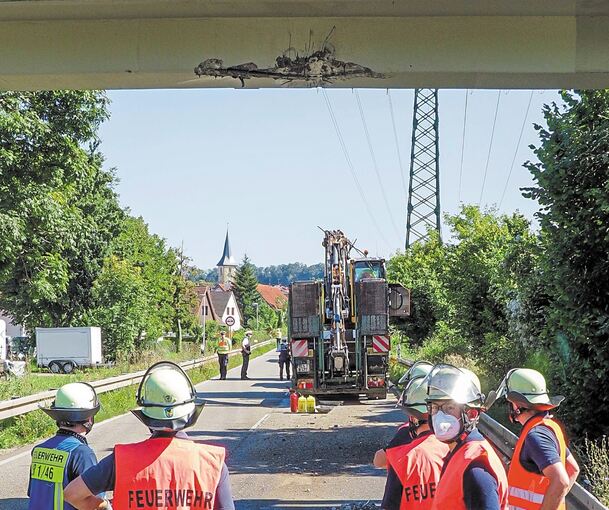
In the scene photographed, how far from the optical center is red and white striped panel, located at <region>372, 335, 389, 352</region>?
1783 cm

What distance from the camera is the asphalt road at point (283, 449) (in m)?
10.3

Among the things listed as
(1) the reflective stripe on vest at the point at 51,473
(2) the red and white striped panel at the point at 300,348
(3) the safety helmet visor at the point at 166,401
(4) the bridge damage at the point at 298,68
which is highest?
(4) the bridge damage at the point at 298,68

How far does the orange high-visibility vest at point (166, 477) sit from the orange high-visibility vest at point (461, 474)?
0.99m

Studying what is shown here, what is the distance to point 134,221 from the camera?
60812mm

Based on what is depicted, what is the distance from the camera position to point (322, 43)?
8.13m

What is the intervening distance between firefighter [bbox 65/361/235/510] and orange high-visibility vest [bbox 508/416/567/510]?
1979 mm

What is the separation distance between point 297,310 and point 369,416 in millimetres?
3402

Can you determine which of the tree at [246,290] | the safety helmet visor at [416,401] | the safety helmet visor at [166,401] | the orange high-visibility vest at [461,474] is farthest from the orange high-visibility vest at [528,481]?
the tree at [246,290]

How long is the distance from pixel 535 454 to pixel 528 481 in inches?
7.5

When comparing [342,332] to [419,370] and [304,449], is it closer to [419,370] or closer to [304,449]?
[304,449]

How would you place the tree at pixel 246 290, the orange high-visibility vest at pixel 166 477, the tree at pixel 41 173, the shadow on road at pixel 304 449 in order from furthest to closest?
the tree at pixel 246 290, the tree at pixel 41 173, the shadow on road at pixel 304 449, the orange high-visibility vest at pixel 166 477

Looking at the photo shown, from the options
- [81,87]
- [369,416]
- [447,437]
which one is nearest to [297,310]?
[369,416]

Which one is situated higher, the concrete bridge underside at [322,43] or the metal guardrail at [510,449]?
the concrete bridge underside at [322,43]

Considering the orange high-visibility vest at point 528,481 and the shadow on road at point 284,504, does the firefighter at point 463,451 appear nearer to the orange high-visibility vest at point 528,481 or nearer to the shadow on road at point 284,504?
the orange high-visibility vest at point 528,481
